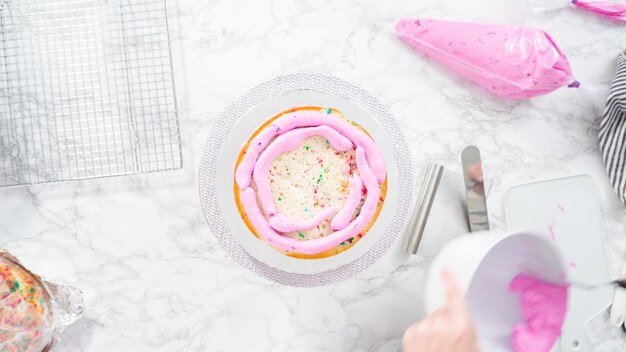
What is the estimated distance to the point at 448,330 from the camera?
0.83m

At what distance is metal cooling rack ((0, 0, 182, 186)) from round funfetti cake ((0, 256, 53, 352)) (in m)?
0.24

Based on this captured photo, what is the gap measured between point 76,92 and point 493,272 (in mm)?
788

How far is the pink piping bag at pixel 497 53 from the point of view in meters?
1.08

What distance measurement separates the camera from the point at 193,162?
1141mm

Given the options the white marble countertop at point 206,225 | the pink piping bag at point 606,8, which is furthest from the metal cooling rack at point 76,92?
the pink piping bag at point 606,8

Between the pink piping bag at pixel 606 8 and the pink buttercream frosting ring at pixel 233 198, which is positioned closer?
the pink buttercream frosting ring at pixel 233 198

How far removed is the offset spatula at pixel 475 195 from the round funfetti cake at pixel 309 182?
0.19 metres

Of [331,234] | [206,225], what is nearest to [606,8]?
[331,234]

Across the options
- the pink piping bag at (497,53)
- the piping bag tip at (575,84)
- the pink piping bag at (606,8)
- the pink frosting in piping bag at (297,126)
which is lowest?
the pink frosting in piping bag at (297,126)

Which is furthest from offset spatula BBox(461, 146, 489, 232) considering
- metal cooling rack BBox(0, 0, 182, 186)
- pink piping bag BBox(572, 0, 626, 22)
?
metal cooling rack BBox(0, 0, 182, 186)

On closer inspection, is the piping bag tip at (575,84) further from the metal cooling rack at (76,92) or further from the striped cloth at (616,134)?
the metal cooling rack at (76,92)

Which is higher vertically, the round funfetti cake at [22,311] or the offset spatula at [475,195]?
A: the offset spatula at [475,195]

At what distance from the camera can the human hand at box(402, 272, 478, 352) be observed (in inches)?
32.0

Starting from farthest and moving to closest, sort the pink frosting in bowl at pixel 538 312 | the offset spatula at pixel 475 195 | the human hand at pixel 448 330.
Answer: the offset spatula at pixel 475 195
the pink frosting in bowl at pixel 538 312
the human hand at pixel 448 330
